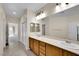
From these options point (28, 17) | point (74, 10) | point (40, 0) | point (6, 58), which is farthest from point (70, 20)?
point (28, 17)

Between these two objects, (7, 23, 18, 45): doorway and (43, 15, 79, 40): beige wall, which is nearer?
(43, 15, 79, 40): beige wall

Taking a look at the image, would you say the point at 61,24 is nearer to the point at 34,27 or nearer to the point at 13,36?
the point at 34,27

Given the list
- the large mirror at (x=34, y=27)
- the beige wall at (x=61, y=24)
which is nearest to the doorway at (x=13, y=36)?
the large mirror at (x=34, y=27)

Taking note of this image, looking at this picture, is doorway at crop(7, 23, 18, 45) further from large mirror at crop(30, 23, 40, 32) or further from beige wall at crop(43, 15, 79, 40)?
beige wall at crop(43, 15, 79, 40)

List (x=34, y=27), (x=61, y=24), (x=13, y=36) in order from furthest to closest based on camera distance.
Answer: (x=13, y=36)
(x=34, y=27)
(x=61, y=24)

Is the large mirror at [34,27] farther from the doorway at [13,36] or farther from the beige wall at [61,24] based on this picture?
the doorway at [13,36]

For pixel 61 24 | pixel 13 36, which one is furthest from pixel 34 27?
pixel 13 36

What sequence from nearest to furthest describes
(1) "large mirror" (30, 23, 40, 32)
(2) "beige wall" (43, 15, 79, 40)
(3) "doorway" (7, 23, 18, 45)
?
(2) "beige wall" (43, 15, 79, 40) < (1) "large mirror" (30, 23, 40, 32) < (3) "doorway" (7, 23, 18, 45)

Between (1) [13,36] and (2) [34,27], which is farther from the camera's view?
(1) [13,36]

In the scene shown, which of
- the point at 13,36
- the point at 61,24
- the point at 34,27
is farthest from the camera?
the point at 13,36

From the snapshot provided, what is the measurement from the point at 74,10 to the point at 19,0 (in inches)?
100

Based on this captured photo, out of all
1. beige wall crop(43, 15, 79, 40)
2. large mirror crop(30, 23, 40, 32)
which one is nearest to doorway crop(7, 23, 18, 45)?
large mirror crop(30, 23, 40, 32)

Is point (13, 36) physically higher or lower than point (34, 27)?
lower

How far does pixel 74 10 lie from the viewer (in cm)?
337
